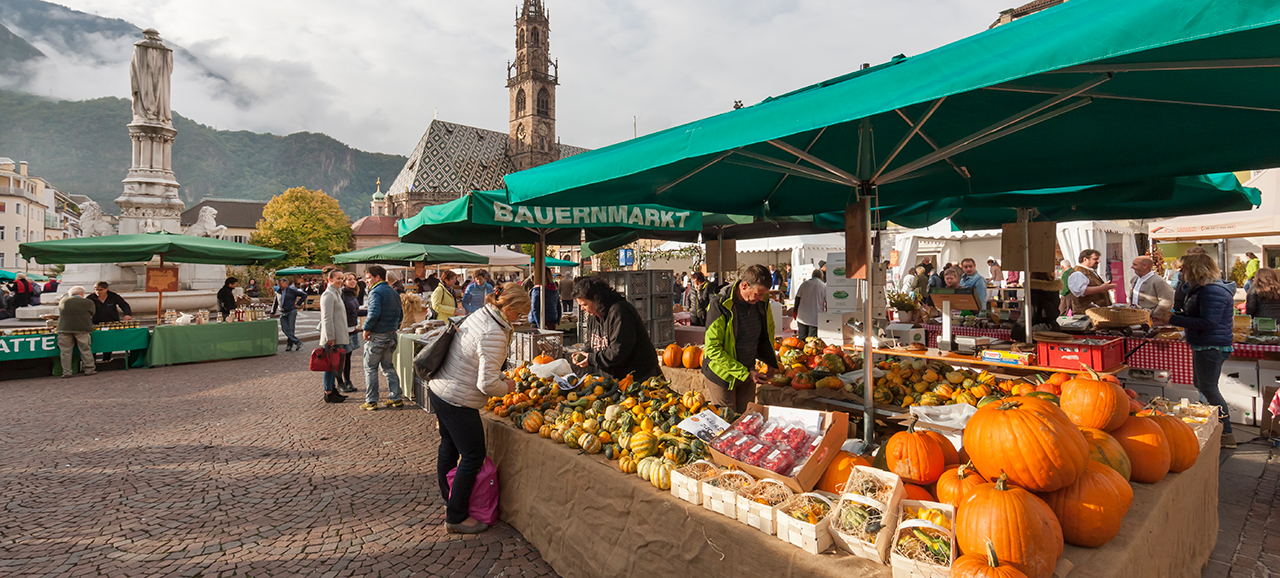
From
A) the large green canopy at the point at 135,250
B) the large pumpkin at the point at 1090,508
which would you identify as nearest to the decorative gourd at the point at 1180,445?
the large pumpkin at the point at 1090,508

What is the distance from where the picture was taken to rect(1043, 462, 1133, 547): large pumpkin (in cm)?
192

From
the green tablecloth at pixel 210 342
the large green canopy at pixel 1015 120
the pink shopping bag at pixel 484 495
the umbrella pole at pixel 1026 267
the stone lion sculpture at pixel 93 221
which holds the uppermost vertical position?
the stone lion sculpture at pixel 93 221

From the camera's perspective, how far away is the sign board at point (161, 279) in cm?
1104

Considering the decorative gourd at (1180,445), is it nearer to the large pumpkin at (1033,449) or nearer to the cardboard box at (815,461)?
the large pumpkin at (1033,449)

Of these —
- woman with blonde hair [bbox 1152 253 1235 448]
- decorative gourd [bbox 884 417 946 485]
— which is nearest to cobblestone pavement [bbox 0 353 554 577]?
decorative gourd [bbox 884 417 946 485]

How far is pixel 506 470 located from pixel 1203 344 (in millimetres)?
6203

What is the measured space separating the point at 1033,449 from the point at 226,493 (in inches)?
214

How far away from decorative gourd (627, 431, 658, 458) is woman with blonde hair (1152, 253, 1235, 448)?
16.9ft

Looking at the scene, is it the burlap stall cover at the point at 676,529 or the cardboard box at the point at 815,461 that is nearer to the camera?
the burlap stall cover at the point at 676,529

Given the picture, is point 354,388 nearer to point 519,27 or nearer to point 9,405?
point 9,405

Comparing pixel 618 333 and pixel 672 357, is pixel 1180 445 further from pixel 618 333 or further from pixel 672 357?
pixel 672 357

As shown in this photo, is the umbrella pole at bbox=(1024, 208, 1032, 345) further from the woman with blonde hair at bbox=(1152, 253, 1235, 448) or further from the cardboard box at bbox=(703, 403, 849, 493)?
the cardboard box at bbox=(703, 403, 849, 493)

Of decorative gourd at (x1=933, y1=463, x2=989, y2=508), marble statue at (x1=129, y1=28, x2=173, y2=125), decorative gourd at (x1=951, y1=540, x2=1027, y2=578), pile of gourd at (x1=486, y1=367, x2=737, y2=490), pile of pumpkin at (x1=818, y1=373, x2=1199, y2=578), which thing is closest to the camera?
decorative gourd at (x1=951, y1=540, x2=1027, y2=578)

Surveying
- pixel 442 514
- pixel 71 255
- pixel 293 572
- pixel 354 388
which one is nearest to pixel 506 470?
pixel 442 514
